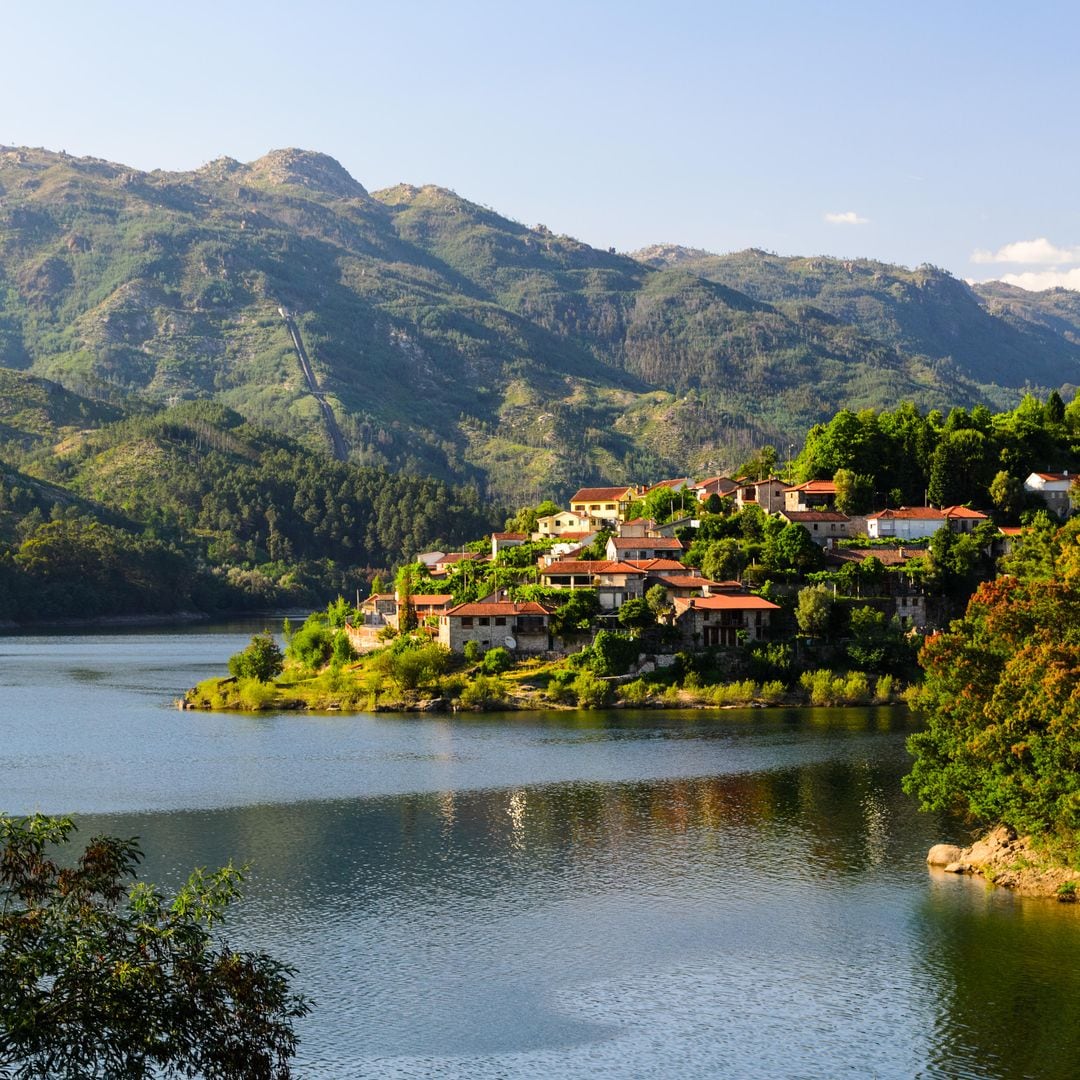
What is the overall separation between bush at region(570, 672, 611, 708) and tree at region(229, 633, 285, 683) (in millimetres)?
22127

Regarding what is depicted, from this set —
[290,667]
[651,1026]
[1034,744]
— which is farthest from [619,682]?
[651,1026]

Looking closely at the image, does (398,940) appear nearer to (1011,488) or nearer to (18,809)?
(18,809)

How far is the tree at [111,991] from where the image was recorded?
80.2 feet

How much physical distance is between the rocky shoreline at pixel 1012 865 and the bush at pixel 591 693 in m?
44.2

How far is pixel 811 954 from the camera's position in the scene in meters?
42.1

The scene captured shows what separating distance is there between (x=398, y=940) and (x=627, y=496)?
3615 inches

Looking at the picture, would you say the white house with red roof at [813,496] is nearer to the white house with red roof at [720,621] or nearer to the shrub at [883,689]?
the white house with red roof at [720,621]

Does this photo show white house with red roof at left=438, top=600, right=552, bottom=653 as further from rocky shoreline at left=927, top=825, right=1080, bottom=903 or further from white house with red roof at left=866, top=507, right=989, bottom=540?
rocky shoreline at left=927, top=825, right=1080, bottom=903

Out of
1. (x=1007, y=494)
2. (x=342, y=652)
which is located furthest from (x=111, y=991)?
(x=1007, y=494)

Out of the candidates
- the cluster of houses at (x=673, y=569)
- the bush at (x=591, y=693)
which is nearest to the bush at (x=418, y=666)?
the cluster of houses at (x=673, y=569)

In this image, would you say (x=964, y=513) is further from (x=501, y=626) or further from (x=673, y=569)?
(x=501, y=626)

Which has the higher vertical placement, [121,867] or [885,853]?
[121,867]

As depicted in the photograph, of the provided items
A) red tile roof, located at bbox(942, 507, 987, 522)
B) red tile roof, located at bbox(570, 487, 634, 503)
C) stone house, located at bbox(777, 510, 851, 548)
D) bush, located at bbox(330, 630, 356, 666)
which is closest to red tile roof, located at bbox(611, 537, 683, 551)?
stone house, located at bbox(777, 510, 851, 548)

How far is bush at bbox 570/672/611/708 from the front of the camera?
9466 centimetres
